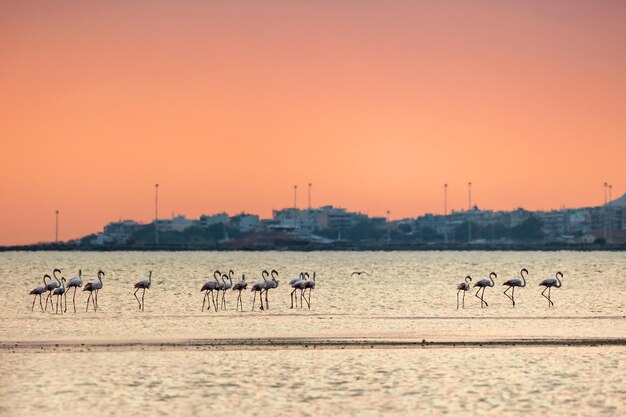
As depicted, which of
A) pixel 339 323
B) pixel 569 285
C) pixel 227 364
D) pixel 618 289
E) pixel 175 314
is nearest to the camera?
pixel 227 364

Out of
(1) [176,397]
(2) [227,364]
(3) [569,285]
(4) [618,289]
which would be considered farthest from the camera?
(3) [569,285]

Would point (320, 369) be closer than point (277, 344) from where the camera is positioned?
Yes

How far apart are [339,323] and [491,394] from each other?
1622 centimetres

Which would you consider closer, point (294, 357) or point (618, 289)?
point (294, 357)

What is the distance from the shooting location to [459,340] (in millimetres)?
32031

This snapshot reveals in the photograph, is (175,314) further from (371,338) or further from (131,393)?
(131,393)

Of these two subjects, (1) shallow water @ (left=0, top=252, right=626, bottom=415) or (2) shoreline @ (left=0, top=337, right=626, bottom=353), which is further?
(2) shoreline @ (left=0, top=337, right=626, bottom=353)

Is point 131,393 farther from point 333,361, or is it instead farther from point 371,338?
point 371,338

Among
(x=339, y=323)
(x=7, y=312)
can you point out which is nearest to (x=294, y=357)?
(x=339, y=323)

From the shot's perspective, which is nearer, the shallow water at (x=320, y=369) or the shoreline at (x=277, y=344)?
the shallow water at (x=320, y=369)

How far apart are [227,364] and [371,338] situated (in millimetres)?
6563

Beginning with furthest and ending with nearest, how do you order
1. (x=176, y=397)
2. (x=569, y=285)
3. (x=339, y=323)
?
1. (x=569, y=285)
2. (x=339, y=323)
3. (x=176, y=397)

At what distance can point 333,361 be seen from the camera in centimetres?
2744

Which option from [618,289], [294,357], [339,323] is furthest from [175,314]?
[618,289]
